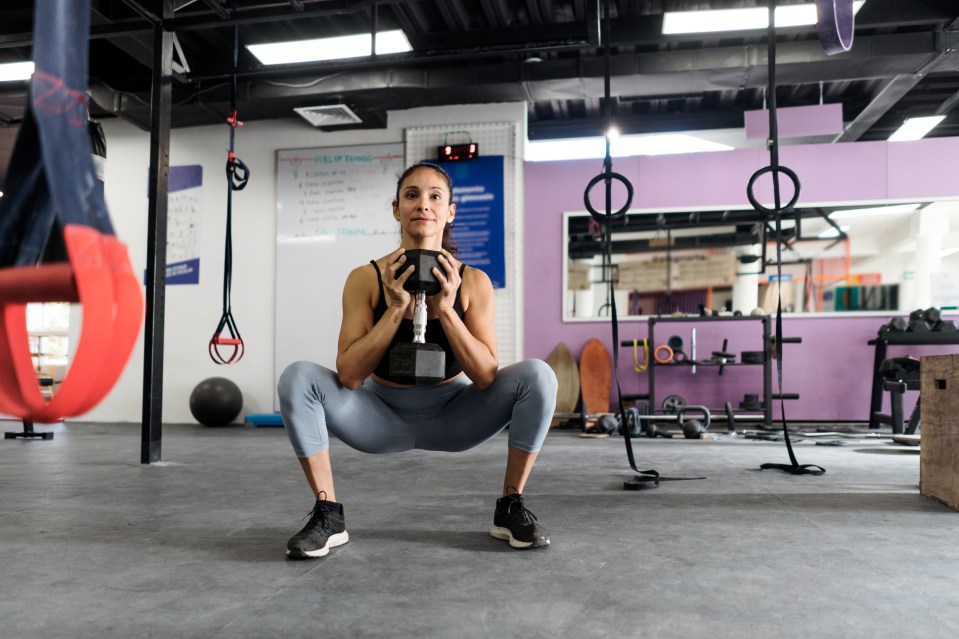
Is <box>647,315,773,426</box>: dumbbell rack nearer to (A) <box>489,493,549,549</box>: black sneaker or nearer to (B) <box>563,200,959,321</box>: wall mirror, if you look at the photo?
(B) <box>563,200,959,321</box>: wall mirror

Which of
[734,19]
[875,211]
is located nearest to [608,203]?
[734,19]

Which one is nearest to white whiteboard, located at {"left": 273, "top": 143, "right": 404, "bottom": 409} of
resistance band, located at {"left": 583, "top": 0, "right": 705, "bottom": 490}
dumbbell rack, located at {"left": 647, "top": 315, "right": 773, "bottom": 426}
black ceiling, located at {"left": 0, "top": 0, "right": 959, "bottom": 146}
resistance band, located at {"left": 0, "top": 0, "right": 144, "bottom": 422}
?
black ceiling, located at {"left": 0, "top": 0, "right": 959, "bottom": 146}

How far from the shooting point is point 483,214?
19.9 ft

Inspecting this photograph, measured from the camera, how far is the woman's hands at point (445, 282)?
1.62 metres

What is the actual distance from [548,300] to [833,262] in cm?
276

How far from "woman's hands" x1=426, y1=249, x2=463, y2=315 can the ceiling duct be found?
450 cm

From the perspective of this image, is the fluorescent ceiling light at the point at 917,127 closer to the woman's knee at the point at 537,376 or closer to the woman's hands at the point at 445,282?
the woman's knee at the point at 537,376

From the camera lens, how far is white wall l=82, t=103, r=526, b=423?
6.35 meters

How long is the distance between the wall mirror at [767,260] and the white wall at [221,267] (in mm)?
2521

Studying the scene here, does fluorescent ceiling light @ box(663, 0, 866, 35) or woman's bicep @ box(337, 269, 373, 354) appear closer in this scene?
woman's bicep @ box(337, 269, 373, 354)

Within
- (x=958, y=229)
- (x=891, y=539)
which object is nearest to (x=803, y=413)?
(x=958, y=229)

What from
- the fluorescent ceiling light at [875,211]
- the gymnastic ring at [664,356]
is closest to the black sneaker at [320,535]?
the gymnastic ring at [664,356]

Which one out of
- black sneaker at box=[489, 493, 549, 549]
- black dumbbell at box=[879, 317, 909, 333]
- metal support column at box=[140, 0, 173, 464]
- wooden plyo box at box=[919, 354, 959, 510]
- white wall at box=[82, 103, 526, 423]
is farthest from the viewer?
white wall at box=[82, 103, 526, 423]

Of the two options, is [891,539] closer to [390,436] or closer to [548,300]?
[390,436]
